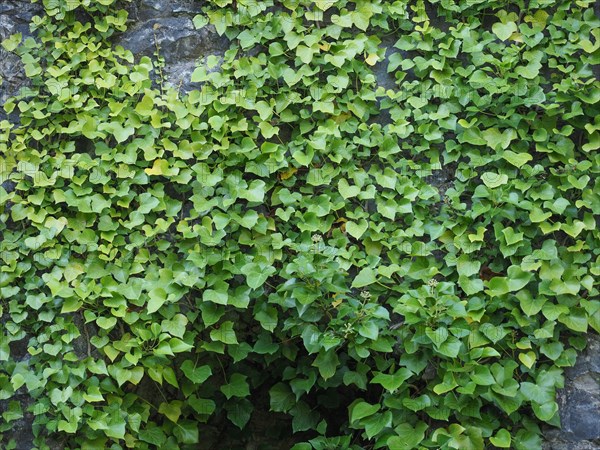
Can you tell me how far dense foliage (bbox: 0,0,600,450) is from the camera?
8.86 ft

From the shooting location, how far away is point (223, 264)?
108 inches

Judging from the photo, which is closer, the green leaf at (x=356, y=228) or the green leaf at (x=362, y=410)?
the green leaf at (x=362, y=410)

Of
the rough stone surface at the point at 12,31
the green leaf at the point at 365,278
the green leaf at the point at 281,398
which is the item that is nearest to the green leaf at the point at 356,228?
the green leaf at the point at 365,278

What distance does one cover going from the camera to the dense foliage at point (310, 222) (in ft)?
8.86

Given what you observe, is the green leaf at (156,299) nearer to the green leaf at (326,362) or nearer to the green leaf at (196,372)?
the green leaf at (196,372)

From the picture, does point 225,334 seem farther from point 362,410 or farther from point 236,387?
point 362,410

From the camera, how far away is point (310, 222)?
2854 mm

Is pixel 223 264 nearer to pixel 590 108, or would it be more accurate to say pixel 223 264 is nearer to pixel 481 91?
pixel 481 91

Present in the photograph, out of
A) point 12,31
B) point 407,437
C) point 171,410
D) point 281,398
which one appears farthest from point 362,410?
point 12,31

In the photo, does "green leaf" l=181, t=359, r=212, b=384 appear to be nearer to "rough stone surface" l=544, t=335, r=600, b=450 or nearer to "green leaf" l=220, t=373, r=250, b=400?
"green leaf" l=220, t=373, r=250, b=400

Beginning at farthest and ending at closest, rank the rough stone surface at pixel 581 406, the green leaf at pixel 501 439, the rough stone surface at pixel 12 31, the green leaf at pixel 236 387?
1. the rough stone surface at pixel 12 31
2. the green leaf at pixel 236 387
3. the rough stone surface at pixel 581 406
4. the green leaf at pixel 501 439

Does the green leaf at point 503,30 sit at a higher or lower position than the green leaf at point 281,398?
higher

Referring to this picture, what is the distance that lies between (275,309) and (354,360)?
1.38ft

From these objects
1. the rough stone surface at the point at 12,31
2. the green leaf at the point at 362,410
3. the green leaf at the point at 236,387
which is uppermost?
the rough stone surface at the point at 12,31
